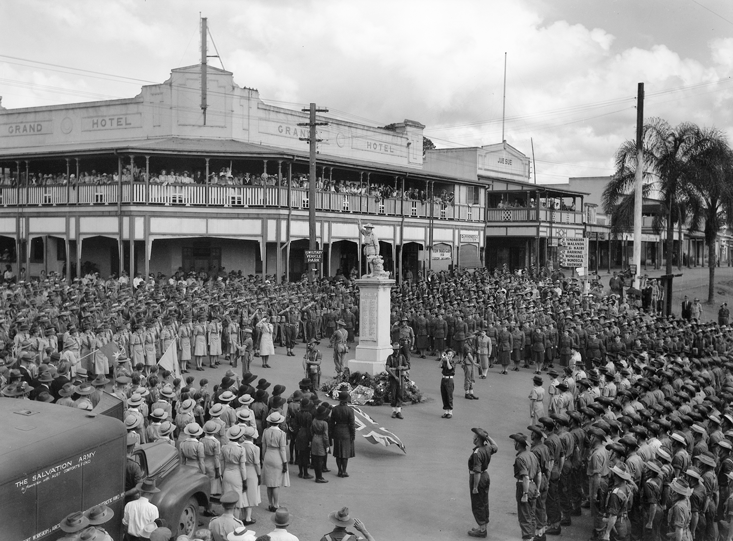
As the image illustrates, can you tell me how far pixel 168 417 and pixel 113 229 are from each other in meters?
20.6

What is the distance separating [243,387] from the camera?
498 inches

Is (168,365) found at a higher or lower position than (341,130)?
lower

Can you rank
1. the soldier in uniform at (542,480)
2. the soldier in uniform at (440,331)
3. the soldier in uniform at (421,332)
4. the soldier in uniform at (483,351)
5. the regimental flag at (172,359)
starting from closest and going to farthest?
1. the soldier in uniform at (542,480)
2. the regimental flag at (172,359)
3. the soldier in uniform at (483,351)
4. the soldier in uniform at (440,331)
5. the soldier in uniform at (421,332)

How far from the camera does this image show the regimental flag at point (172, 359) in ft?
57.3

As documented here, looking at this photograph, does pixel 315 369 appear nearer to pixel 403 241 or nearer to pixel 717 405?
pixel 717 405

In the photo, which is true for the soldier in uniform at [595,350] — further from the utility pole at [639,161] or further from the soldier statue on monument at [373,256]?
the utility pole at [639,161]

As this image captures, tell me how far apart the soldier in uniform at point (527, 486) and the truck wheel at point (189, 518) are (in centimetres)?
415

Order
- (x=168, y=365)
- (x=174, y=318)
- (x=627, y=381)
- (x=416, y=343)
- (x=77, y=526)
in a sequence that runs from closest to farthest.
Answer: (x=77, y=526) → (x=627, y=381) → (x=168, y=365) → (x=174, y=318) → (x=416, y=343)

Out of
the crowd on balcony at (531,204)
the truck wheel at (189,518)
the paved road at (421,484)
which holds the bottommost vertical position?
the paved road at (421,484)

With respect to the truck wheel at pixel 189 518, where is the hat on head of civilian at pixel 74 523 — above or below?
above

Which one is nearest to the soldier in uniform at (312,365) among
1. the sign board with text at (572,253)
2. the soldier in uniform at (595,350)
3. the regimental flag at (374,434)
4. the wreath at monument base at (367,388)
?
the wreath at monument base at (367,388)

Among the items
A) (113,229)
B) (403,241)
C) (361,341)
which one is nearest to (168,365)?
(361,341)

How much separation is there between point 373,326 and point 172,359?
5.23 meters

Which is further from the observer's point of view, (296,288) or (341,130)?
(341,130)
